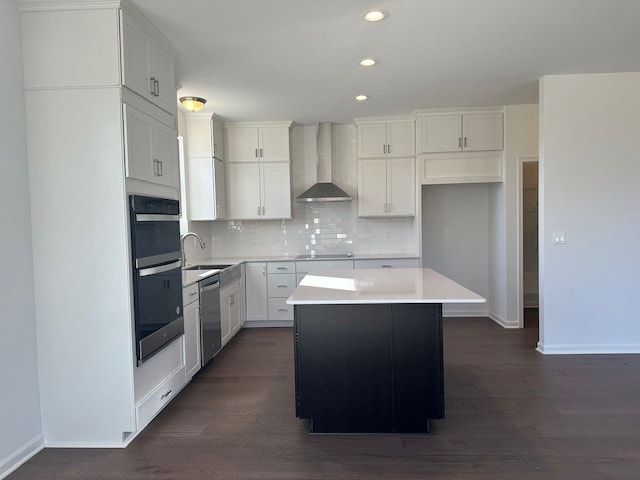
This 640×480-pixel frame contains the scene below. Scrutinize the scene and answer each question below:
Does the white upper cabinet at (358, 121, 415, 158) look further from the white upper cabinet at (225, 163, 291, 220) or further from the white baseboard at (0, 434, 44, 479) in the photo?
the white baseboard at (0, 434, 44, 479)

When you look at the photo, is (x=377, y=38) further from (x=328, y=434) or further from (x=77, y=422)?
(x=77, y=422)

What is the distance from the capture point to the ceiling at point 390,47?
8.24ft

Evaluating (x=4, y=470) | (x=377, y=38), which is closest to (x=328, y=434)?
(x=4, y=470)

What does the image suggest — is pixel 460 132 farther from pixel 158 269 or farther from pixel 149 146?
pixel 158 269

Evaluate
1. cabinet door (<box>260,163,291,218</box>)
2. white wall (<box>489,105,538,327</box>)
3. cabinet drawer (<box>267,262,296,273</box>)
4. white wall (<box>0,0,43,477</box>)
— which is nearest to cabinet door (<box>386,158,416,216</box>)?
white wall (<box>489,105,538,327</box>)

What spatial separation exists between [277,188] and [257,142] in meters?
0.65

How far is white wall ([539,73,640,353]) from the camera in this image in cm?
375

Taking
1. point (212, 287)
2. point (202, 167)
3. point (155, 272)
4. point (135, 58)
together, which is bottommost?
point (212, 287)

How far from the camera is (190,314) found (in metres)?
3.29

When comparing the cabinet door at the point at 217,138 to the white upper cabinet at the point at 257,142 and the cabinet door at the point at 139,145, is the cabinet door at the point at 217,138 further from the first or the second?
the cabinet door at the point at 139,145

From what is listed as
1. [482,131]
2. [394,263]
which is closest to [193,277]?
[394,263]

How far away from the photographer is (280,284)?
16.5 ft

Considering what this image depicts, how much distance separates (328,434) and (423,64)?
2987 mm

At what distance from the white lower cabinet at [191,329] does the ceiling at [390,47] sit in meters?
1.90
